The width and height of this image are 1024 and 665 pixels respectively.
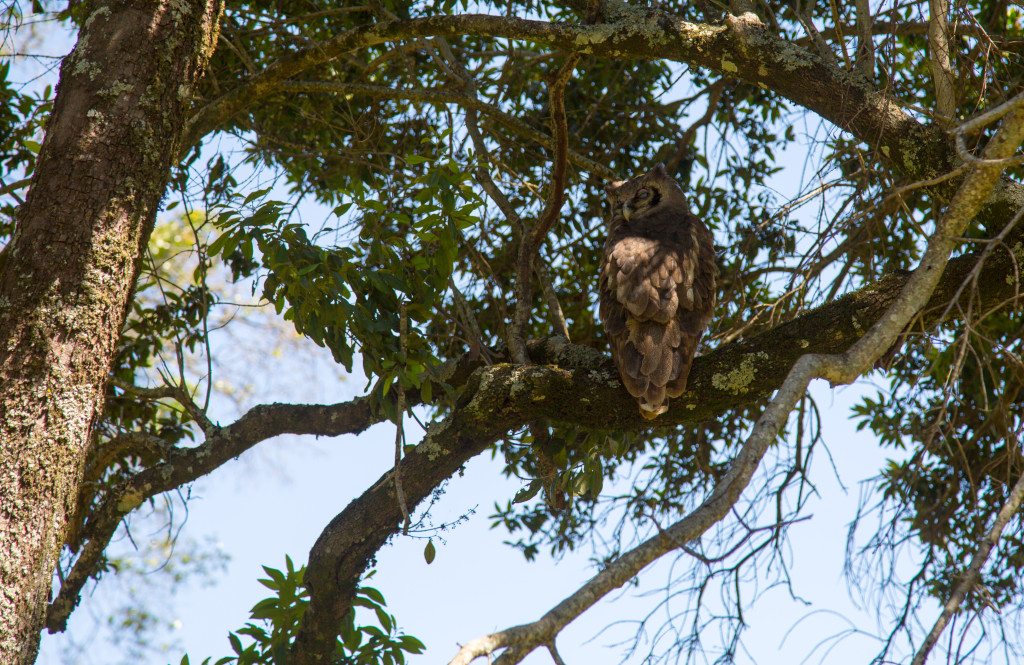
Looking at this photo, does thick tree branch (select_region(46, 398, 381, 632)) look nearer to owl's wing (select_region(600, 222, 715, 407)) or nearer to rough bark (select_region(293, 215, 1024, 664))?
rough bark (select_region(293, 215, 1024, 664))

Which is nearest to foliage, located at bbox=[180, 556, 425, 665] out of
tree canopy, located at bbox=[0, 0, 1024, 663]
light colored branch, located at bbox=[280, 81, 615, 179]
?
tree canopy, located at bbox=[0, 0, 1024, 663]

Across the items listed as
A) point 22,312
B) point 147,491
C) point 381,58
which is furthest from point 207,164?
point 22,312

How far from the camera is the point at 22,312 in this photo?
289cm

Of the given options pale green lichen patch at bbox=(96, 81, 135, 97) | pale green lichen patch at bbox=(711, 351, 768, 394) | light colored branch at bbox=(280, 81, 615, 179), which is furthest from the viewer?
light colored branch at bbox=(280, 81, 615, 179)

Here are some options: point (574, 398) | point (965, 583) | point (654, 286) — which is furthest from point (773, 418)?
point (654, 286)

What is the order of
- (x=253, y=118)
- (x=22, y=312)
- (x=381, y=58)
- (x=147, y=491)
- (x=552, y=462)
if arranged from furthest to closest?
(x=253, y=118) → (x=381, y=58) → (x=552, y=462) → (x=147, y=491) → (x=22, y=312)

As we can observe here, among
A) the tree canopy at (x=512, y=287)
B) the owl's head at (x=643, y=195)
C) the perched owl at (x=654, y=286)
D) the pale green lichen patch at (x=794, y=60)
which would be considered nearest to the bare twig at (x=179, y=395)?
the tree canopy at (x=512, y=287)

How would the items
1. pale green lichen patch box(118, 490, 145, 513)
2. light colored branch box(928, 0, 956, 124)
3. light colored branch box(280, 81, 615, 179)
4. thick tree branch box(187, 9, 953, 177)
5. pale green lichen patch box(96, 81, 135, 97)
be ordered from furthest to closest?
light colored branch box(280, 81, 615, 179), pale green lichen patch box(118, 490, 145, 513), thick tree branch box(187, 9, 953, 177), light colored branch box(928, 0, 956, 124), pale green lichen patch box(96, 81, 135, 97)

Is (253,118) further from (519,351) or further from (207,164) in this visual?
(519,351)

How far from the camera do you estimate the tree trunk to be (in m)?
2.74

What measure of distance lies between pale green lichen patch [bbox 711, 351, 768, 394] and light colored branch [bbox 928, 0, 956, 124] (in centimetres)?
107

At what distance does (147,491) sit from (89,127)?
157 cm

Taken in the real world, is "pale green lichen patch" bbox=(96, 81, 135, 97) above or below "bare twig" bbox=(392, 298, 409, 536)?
above

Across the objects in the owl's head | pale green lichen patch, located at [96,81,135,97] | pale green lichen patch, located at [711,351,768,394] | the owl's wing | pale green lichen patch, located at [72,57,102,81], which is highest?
the owl's head
